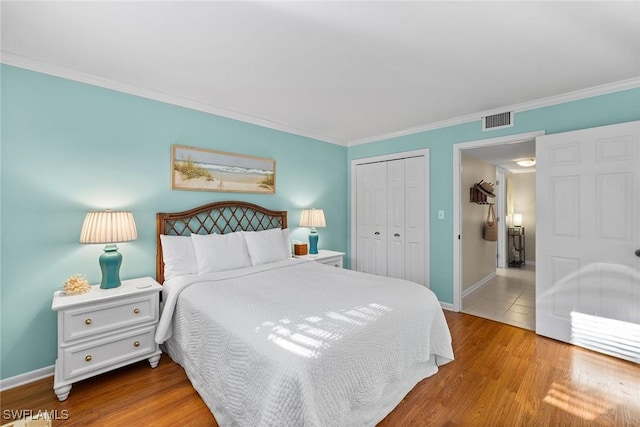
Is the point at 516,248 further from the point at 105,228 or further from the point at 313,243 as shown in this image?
the point at 105,228

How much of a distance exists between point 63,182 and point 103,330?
4.12 feet

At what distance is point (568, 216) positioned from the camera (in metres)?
2.83

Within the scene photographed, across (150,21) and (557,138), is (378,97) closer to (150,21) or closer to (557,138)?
(557,138)

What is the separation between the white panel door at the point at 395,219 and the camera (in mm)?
4211

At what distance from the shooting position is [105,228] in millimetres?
2254

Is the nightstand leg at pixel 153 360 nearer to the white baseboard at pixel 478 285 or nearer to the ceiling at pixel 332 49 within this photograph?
the ceiling at pixel 332 49

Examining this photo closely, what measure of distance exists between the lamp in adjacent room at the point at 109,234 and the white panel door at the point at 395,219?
331 centimetres

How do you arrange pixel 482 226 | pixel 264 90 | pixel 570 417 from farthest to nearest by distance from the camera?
pixel 482 226 → pixel 264 90 → pixel 570 417

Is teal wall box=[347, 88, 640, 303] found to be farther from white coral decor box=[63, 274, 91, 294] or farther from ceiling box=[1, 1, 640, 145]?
white coral decor box=[63, 274, 91, 294]

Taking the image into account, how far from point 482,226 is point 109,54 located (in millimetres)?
5708

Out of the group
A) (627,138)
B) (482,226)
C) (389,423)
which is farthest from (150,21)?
(482,226)

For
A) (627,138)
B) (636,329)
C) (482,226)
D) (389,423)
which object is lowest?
(389,423)

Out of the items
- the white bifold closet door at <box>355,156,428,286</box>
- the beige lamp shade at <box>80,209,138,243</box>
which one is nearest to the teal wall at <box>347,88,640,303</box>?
the white bifold closet door at <box>355,156,428,286</box>

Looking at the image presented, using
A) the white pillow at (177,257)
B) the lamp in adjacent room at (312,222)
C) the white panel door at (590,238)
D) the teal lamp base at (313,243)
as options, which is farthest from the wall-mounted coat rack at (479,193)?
the white pillow at (177,257)
